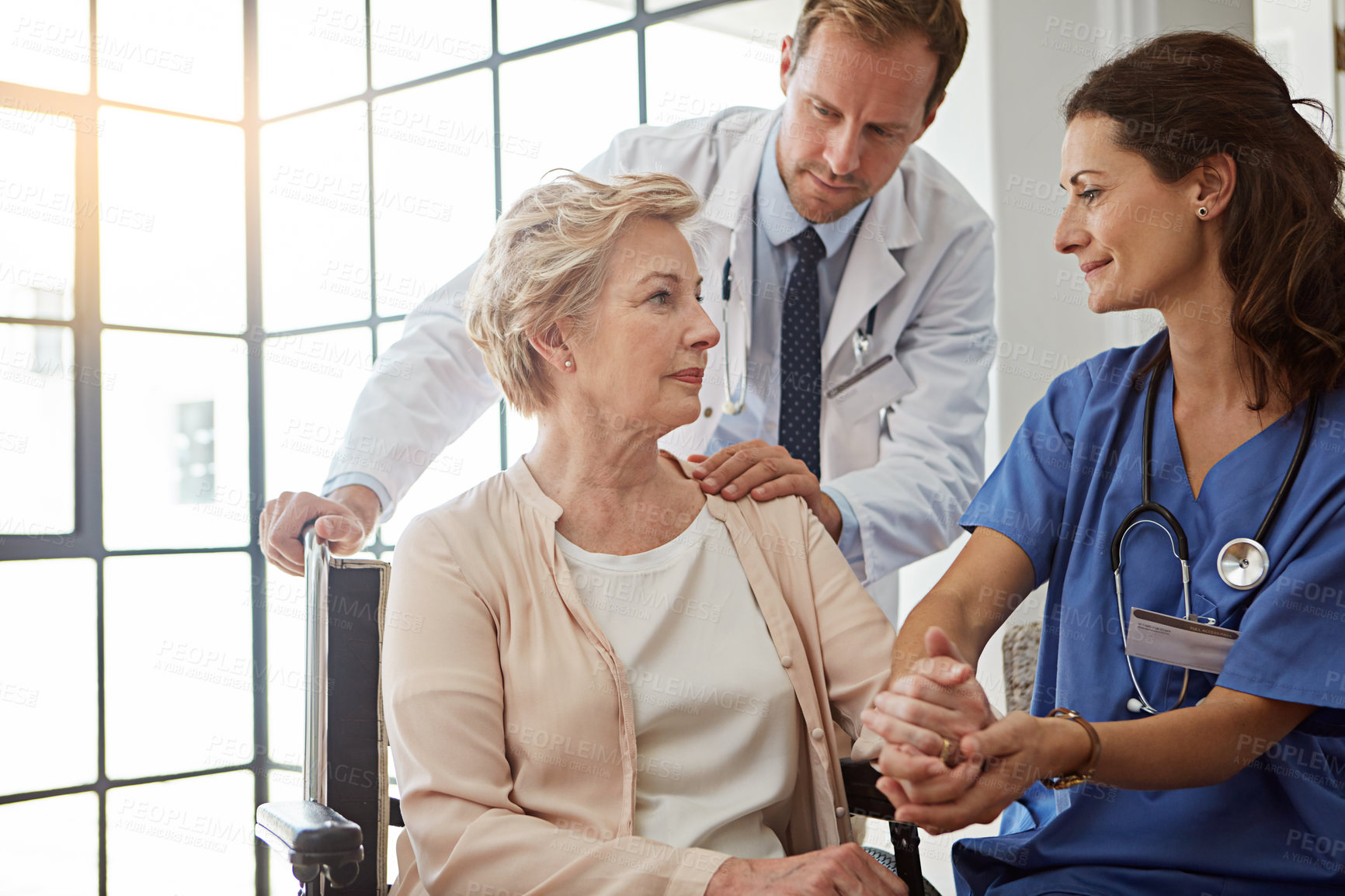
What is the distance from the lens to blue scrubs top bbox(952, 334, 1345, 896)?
3.83ft

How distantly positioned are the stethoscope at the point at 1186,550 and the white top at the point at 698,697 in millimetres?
449

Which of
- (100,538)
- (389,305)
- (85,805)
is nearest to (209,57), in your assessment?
(389,305)

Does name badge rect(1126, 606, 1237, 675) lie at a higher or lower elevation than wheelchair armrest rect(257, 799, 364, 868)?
higher

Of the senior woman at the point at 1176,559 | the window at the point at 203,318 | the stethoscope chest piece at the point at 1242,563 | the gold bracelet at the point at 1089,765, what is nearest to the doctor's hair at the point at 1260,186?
the senior woman at the point at 1176,559

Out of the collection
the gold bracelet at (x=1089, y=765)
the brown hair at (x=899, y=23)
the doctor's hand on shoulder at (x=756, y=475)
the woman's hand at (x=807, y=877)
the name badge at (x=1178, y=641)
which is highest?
the brown hair at (x=899, y=23)

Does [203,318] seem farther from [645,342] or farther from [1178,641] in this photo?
[1178,641]

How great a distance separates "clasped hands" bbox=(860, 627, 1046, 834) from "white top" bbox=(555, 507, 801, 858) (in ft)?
0.73

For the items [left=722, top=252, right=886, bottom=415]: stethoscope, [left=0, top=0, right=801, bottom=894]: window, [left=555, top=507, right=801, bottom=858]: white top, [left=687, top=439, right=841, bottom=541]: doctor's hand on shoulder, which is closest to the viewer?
[left=555, top=507, right=801, bottom=858]: white top

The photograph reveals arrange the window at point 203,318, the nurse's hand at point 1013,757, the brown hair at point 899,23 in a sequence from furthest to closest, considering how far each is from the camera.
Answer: the window at point 203,318 < the brown hair at point 899,23 < the nurse's hand at point 1013,757

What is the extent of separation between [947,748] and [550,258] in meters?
0.87

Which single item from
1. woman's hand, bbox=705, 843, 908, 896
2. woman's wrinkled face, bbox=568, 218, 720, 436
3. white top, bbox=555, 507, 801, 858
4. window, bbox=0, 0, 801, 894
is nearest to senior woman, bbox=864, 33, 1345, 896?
woman's hand, bbox=705, 843, 908, 896

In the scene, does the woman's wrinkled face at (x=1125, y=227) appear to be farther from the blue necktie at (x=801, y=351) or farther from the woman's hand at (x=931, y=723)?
the blue necktie at (x=801, y=351)

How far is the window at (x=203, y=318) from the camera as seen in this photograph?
3.50 metres

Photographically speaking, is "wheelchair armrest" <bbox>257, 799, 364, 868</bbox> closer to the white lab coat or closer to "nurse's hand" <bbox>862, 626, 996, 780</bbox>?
"nurse's hand" <bbox>862, 626, 996, 780</bbox>
